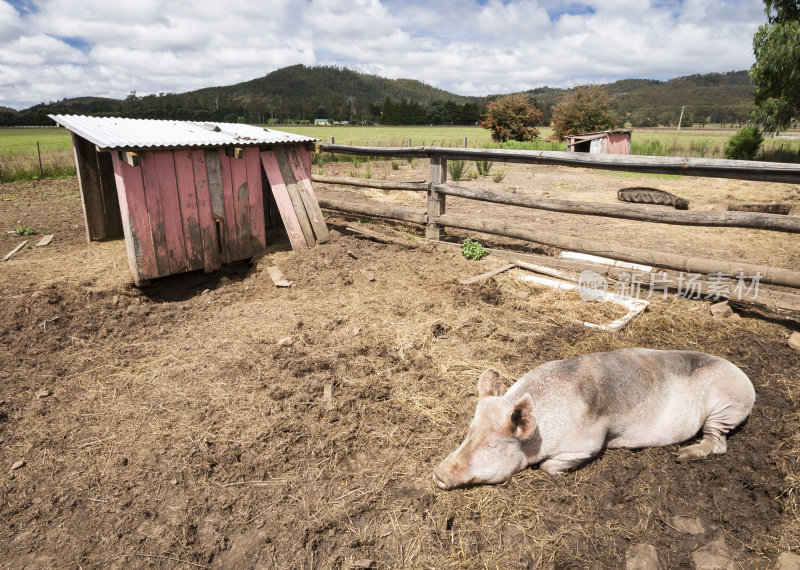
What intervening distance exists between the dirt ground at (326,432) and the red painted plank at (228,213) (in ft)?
1.74

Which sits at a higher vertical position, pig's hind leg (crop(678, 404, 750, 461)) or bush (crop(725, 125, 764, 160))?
bush (crop(725, 125, 764, 160))

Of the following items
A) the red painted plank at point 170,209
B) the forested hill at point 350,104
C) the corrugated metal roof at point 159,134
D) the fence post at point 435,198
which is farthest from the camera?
the forested hill at point 350,104

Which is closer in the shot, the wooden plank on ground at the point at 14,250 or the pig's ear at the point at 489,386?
the pig's ear at the point at 489,386

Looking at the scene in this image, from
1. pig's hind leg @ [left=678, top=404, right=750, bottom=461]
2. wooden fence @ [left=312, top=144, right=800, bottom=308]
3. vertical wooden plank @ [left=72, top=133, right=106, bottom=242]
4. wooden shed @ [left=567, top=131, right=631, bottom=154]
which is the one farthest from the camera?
wooden shed @ [left=567, top=131, right=631, bottom=154]

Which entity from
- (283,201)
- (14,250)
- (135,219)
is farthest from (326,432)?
(14,250)

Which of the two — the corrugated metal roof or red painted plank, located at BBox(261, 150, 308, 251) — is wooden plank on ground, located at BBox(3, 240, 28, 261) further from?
red painted plank, located at BBox(261, 150, 308, 251)

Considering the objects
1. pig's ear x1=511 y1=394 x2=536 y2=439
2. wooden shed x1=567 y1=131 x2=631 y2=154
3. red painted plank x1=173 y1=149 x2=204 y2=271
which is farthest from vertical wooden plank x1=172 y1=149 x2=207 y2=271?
wooden shed x1=567 y1=131 x2=631 y2=154

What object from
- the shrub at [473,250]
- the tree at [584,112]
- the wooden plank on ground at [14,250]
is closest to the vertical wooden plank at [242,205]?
the shrub at [473,250]

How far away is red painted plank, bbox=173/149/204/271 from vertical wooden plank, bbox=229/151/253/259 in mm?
544

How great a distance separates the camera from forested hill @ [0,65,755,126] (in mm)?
69125

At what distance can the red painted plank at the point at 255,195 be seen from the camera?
6.43 m

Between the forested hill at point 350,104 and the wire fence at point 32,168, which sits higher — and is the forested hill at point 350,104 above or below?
above

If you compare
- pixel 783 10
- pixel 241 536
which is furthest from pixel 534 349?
pixel 783 10

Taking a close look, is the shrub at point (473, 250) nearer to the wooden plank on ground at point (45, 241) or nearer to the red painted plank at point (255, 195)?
the red painted plank at point (255, 195)
